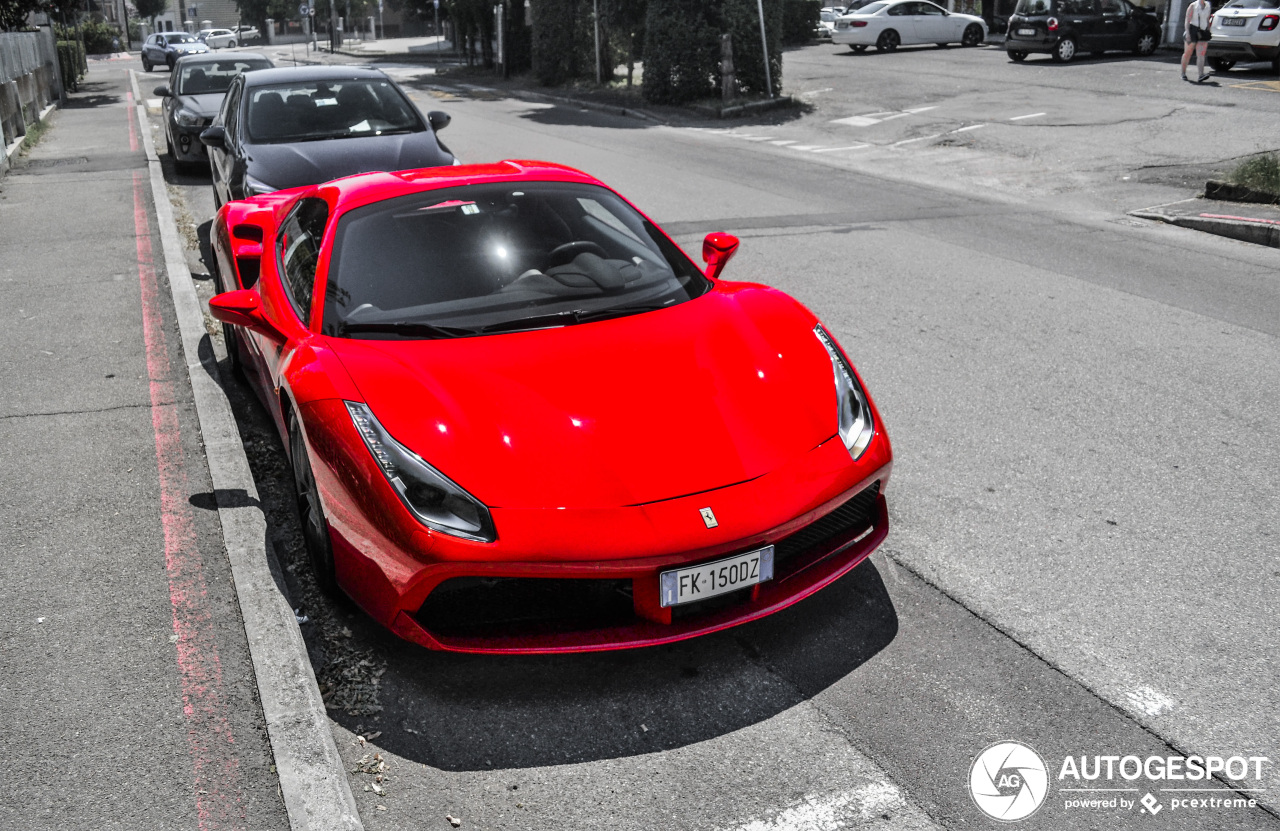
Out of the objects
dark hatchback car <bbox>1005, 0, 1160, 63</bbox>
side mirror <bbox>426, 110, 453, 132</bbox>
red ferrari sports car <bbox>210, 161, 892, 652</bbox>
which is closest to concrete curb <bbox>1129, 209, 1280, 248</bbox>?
side mirror <bbox>426, 110, 453, 132</bbox>

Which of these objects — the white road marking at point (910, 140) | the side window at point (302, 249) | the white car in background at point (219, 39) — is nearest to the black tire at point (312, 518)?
the side window at point (302, 249)

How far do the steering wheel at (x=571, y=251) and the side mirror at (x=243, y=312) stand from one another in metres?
1.17

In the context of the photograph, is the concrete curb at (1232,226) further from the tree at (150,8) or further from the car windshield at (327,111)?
the tree at (150,8)

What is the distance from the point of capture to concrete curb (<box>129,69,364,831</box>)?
9.66 feet

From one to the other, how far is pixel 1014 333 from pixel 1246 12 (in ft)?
62.4

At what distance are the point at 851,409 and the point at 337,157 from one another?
22.7ft

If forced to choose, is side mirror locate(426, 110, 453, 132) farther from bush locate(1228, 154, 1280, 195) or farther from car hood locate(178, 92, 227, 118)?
bush locate(1228, 154, 1280, 195)

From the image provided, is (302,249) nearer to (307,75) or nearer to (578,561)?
(578,561)

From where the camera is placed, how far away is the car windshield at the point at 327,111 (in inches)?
398

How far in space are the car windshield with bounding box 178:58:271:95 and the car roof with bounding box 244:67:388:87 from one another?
6.23 metres

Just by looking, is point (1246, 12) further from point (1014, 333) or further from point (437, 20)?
point (437, 20)

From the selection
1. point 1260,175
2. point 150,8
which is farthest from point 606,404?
point 150,8

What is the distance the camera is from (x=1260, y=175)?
1216 cm

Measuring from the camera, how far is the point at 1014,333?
23.6 ft
